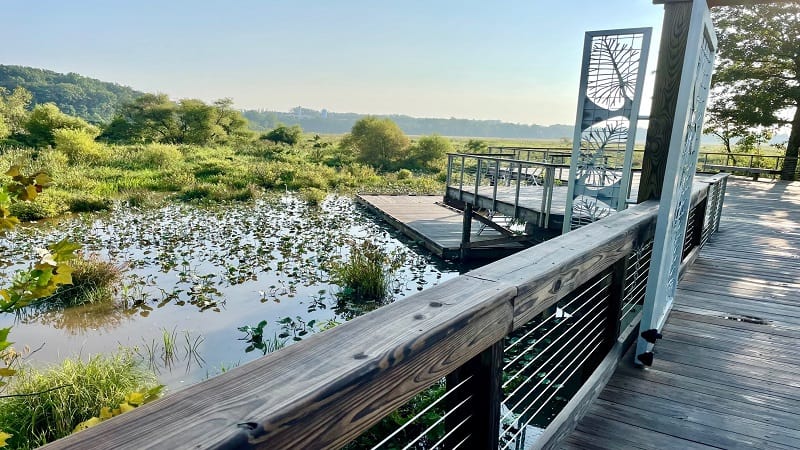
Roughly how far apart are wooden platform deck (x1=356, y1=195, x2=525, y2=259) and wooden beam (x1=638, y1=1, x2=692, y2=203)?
5.78m

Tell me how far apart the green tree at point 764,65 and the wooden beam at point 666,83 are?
16117 mm

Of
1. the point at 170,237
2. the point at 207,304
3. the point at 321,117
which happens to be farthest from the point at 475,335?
the point at 321,117

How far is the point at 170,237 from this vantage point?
30.9 ft

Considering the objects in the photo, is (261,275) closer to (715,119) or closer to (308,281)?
(308,281)

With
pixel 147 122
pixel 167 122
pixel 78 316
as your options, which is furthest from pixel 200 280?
pixel 167 122

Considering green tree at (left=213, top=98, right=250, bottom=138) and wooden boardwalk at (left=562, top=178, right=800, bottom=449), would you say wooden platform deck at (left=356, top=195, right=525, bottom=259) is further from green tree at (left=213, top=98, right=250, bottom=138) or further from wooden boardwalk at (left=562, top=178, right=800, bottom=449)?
green tree at (left=213, top=98, right=250, bottom=138)

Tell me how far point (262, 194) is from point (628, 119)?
43.2 ft

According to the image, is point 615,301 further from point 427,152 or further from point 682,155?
point 427,152

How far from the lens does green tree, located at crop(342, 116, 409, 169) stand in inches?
1073

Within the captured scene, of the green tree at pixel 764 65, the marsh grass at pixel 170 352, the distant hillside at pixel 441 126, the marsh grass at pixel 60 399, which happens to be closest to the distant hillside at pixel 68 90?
the distant hillside at pixel 441 126

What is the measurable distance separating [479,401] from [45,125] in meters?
29.9

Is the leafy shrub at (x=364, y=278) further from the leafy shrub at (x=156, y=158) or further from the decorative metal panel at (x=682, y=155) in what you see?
the leafy shrub at (x=156, y=158)

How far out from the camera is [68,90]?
64688 mm

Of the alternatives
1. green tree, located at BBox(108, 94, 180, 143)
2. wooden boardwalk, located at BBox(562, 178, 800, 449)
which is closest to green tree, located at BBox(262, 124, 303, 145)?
green tree, located at BBox(108, 94, 180, 143)
